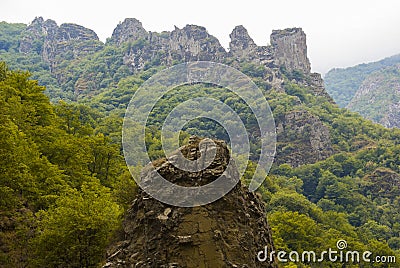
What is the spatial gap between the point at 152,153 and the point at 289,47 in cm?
13150

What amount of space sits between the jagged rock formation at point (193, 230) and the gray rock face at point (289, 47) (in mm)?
156770

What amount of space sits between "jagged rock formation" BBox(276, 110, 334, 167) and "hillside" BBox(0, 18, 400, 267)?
1.00ft

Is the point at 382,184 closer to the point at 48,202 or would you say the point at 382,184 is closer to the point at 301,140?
the point at 301,140

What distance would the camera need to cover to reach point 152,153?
2014 inches

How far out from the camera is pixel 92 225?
50.5ft

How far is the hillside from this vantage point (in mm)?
15930

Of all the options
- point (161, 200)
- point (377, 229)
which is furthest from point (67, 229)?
point (377, 229)

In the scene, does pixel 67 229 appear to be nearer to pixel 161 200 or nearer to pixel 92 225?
pixel 92 225

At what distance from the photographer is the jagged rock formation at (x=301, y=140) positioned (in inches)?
4358

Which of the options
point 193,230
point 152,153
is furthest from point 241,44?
point 193,230

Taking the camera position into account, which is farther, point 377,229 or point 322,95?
point 322,95

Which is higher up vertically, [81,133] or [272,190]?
[81,133]

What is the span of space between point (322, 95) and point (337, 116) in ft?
88.5

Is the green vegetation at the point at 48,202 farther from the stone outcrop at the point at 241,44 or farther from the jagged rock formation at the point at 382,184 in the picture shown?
the stone outcrop at the point at 241,44
